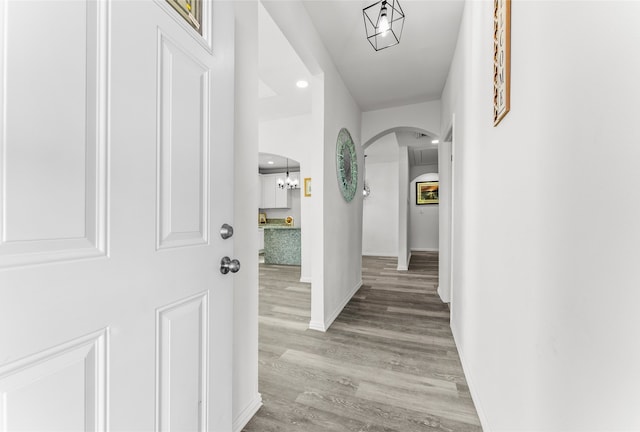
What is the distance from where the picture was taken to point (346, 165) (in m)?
3.36

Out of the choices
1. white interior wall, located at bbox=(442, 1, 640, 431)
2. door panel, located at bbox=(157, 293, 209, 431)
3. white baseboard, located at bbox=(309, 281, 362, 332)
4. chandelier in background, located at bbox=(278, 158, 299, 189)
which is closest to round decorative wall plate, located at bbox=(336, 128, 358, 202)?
white baseboard, located at bbox=(309, 281, 362, 332)

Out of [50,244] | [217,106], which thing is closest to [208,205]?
[217,106]

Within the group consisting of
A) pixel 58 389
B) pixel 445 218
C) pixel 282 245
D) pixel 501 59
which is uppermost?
pixel 501 59

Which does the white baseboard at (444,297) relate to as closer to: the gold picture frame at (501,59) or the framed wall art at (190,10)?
the gold picture frame at (501,59)

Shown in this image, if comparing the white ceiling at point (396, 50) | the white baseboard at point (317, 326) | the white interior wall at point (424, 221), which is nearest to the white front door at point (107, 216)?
the white ceiling at point (396, 50)

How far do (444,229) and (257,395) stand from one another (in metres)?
2.95

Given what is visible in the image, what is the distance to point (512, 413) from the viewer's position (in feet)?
3.35

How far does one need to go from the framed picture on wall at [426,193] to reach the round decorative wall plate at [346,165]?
5.29 metres

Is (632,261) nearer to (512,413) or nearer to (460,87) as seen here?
(512,413)

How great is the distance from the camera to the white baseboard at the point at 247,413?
4.50 feet

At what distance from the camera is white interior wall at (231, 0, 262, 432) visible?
1364 millimetres

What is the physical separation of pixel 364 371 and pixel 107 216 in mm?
1850

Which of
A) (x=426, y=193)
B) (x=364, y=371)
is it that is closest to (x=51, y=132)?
(x=364, y=371)

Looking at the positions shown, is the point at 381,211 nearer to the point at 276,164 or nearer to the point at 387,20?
the point at 276,164
